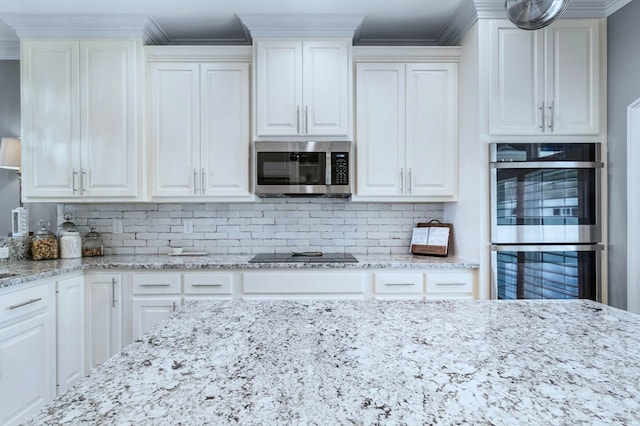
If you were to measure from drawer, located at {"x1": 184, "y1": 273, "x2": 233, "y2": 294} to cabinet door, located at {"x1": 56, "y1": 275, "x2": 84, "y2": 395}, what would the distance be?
73 centimetres

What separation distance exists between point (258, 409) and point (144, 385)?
0.25 meters

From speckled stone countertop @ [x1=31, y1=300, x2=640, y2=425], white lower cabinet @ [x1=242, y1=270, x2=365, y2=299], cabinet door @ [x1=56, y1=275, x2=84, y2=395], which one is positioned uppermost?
speckled stone countertop @ [x1=31, y1=300, x2=640, y2=425]

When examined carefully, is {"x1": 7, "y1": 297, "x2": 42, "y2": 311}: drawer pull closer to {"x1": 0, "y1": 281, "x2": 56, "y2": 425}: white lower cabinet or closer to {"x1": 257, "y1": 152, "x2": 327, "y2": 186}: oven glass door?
{"x1": 0, "y1": 281, "x2": 56, "y2": 425}: white lower cabinet

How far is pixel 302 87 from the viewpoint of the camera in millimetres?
2877

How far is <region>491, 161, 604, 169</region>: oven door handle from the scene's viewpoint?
2529 millimetres

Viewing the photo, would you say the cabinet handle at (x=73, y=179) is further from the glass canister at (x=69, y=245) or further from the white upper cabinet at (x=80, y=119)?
the glass canister at (x=69, y=245)

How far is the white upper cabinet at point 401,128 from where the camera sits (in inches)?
116

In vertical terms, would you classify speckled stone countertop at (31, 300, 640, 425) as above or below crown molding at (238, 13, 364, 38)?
below

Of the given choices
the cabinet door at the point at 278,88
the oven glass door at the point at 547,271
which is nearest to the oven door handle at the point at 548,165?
the oven glass door at the point at 547,271

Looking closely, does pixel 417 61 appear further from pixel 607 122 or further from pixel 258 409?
pixel 258 409

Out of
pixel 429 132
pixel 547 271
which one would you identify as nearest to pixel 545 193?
pixel 547 271

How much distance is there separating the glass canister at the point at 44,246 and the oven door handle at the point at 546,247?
3.31 m

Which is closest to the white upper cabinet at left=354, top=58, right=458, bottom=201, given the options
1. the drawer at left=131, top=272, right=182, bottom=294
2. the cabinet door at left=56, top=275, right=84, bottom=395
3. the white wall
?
the white wall

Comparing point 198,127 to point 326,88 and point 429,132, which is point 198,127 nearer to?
point 326,88
